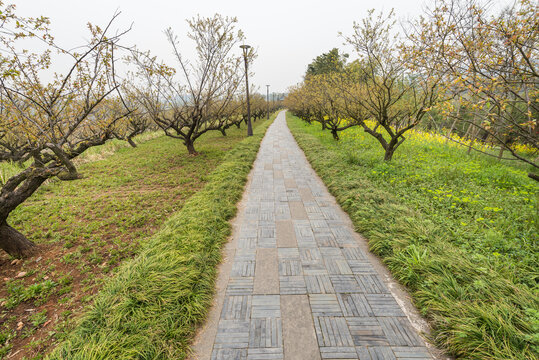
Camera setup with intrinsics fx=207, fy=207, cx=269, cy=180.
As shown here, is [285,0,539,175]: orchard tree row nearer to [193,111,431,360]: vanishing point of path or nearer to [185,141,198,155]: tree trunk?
[193,111,431,360]: vanishing point of path

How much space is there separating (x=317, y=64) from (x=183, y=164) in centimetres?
3030

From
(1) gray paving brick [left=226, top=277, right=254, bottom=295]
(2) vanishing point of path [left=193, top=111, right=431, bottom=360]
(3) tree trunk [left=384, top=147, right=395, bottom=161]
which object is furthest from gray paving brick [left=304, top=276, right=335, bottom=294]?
(3) tree trunk [left=384, top=147, right=395, bottom=161]

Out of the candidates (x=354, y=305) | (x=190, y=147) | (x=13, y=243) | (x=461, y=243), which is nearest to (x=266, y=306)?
(x=354, y=305)

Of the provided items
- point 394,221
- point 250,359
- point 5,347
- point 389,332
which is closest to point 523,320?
point 389,332

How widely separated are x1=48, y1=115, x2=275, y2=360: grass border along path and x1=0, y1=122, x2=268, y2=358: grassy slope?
514 mm

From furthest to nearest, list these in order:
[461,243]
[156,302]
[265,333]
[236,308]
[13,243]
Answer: [13,243]
[461,243]
[236,308]
[156,302]
[265,333]

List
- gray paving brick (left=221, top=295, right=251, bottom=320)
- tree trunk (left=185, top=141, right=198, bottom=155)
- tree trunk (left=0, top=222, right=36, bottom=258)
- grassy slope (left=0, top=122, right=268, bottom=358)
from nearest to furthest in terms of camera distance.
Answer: gray paving brick (left=221, top=295, right=251, bottom=320)
grassy slope (left=0, top=122, right=268, bottom=358)
tree trunk (left=0, top=222, right=36, bottom=258)
tree trunk (left=185, top=141, right=198, bottom=155)

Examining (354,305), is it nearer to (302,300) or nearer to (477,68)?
(302,300)

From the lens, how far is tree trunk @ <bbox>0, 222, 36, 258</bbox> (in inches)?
132

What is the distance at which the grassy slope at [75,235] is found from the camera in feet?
7.89

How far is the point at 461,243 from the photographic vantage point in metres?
3.18

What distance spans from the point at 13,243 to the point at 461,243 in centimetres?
716

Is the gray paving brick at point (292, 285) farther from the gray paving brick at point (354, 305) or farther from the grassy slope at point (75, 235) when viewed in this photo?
the grassy slope at point (75, 235)

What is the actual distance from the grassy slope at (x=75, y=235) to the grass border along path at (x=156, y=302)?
0.51 metres
